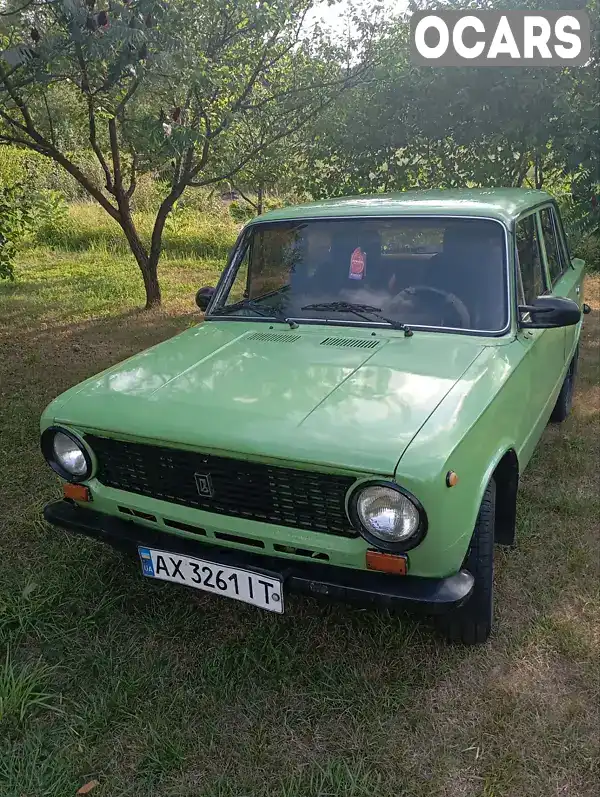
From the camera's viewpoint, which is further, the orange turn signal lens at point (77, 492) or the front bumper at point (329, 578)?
the orange turn signal lens at point (77, 492)

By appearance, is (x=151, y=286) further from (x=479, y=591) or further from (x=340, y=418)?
(x=479, y=591)

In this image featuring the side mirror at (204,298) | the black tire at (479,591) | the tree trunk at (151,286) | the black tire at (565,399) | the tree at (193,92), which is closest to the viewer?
the black tire at (479,591)

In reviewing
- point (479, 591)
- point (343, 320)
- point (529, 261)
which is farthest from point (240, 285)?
point (479, 591)

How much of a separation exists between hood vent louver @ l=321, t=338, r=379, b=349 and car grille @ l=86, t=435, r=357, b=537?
2.97 ft

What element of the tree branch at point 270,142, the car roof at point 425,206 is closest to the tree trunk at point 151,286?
the tree branch at point 270,142

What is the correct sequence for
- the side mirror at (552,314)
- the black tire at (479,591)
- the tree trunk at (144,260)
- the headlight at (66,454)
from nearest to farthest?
the black tire at (479,591) → the headlight at (66,454) → the side mirror at (552,314) → the tree trunk at (144,260)

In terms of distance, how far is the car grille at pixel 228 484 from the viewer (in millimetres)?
2188

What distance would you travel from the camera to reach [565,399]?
486 cm

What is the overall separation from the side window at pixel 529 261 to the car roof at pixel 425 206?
99mm

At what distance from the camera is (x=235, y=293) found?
3.63 m

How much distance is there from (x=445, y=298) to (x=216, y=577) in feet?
5.38

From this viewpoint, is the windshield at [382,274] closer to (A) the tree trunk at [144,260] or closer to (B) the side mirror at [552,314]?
(B) the side mirror at [552,314]

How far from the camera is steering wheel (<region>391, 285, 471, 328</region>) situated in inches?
117

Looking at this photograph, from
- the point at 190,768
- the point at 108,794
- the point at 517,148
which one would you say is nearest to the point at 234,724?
the point at 190,768
